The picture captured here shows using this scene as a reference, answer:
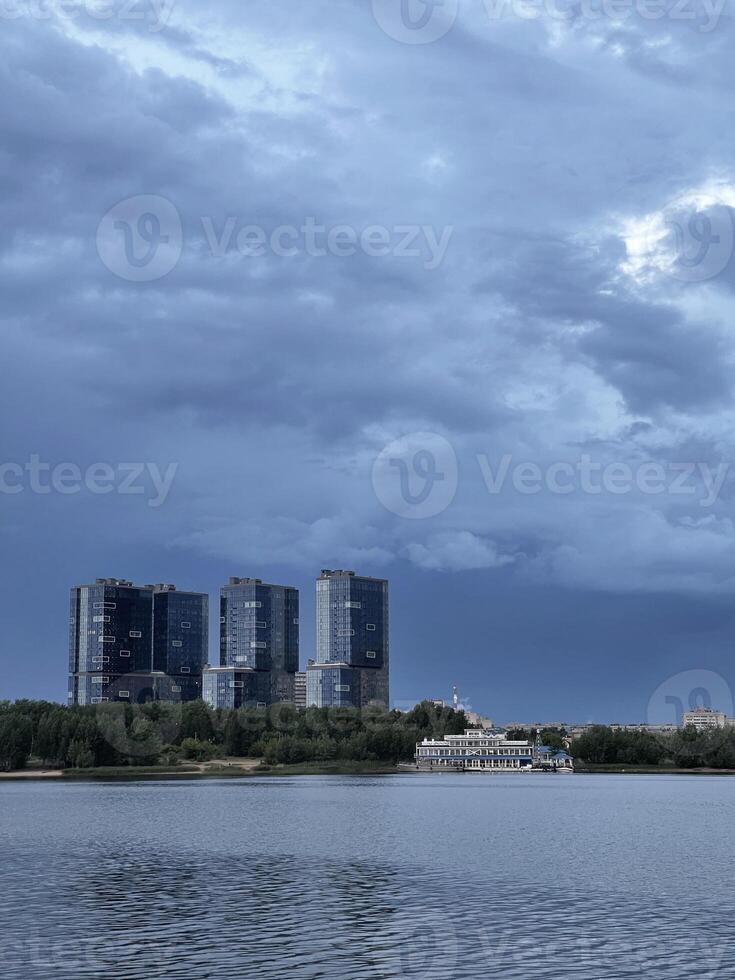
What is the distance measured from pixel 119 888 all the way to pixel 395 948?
817 inches

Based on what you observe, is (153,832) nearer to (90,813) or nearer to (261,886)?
(90,813)

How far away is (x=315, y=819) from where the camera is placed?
355 ft

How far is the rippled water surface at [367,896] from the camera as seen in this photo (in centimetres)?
4194

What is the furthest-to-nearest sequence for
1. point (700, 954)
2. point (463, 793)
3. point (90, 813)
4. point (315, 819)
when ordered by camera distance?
point (463, 793)
point (90, 813)
point (315, 819)
point (700, 954)

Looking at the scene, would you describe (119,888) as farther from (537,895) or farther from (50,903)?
(537,895)

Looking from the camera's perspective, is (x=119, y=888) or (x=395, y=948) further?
(x=119, y=888)

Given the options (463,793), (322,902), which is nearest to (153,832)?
(322,902)

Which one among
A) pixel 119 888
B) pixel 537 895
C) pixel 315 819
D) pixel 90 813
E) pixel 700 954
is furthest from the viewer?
pixel 90 813

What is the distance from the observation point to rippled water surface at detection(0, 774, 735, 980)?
41.9 meters

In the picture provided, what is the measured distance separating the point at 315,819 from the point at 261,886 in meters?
48.3

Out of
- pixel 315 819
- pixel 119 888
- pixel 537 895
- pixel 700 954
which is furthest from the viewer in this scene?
pixel 315 819

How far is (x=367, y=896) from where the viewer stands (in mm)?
56625

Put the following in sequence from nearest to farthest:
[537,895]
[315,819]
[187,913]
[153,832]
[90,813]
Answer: [187,913], [537,895], [153,832], [315,819], [90,813]

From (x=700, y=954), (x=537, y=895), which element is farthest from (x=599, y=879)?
(x=700, y=954)
